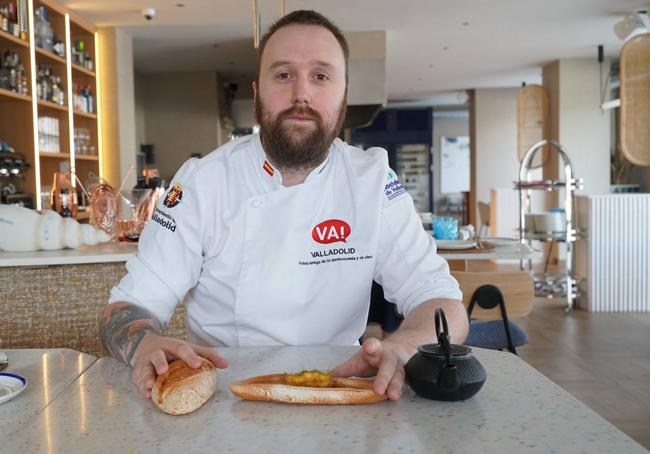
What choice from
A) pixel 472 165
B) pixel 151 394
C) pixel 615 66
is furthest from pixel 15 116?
pixel 472 165

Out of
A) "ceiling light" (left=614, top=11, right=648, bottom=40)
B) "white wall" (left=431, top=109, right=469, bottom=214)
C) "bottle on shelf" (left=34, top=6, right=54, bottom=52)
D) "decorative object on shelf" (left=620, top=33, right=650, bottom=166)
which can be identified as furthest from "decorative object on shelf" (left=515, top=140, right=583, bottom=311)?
"white wall" (left=431, top=109, right=469, bottom=214)

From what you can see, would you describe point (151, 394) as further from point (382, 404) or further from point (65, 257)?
point (65, 257)

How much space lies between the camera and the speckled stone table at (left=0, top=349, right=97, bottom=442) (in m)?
0.92

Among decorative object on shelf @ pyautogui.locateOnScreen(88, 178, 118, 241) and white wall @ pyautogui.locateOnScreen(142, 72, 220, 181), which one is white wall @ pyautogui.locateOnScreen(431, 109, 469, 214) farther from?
decorative object on shelf @ pyautogui.locateOnScreen(88, 178, 118, 241)

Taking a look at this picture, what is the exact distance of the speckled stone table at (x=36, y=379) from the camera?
92 centimetres

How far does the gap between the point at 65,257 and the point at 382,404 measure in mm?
1693

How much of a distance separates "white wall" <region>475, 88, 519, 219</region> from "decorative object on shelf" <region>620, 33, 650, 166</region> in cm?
670

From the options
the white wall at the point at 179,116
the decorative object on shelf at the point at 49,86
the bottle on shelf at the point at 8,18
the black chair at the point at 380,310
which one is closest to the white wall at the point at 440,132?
the white wall at the point at 179,116

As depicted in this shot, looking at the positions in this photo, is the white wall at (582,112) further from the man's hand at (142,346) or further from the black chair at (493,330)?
the man's hand at (142,346)

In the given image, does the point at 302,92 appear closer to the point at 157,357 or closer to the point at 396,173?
the point at 157,357

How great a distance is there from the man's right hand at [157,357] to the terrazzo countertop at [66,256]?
128cm

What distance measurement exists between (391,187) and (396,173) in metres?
4.60

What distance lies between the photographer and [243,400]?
0.97m

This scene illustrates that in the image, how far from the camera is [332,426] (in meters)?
0.86
